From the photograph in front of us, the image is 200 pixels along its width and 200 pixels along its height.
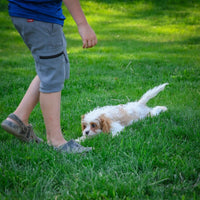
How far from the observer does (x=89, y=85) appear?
5.78m

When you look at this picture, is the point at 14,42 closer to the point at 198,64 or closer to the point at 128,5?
the point at 198,64

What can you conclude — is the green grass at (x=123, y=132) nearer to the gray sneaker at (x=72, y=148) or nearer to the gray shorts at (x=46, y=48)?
the gray sneaker at (x=72, y=148)

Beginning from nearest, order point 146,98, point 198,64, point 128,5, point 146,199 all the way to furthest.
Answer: point 146,199, point 146,98, point 198,64, point 128,5

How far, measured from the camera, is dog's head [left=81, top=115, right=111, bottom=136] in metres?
3.81

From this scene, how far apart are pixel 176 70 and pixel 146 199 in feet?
15.8

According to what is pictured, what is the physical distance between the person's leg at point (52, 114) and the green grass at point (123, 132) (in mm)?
134

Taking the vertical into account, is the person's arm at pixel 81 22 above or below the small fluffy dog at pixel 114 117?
above

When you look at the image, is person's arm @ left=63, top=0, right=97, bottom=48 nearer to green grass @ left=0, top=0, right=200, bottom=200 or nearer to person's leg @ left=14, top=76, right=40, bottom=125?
person's leg @ left=14, top=76, right=40, bottom=125

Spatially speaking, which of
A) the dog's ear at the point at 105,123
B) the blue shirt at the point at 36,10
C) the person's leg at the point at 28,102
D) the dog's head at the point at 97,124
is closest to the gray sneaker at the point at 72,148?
the person's leg at the point at 28,102

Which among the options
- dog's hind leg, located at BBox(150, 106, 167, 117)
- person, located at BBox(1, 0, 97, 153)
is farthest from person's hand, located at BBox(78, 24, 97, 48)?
dog's hind leg, located at BBox(150, 106, 167, 117)

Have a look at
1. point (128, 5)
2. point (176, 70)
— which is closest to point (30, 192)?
point (176, 70)

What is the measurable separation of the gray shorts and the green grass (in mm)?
718

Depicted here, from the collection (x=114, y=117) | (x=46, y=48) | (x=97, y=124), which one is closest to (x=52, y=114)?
(x=46, y=48)

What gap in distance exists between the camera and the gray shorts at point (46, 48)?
9.02 ft
